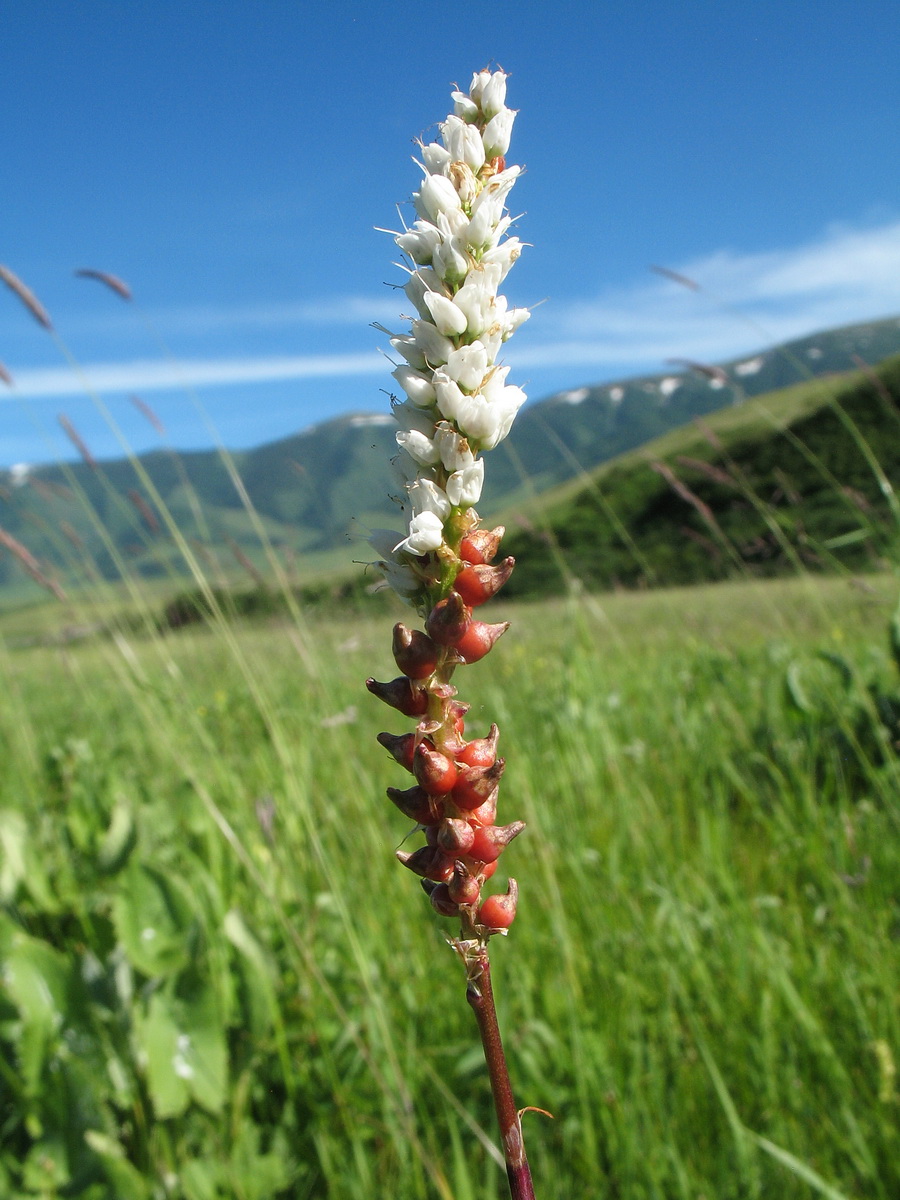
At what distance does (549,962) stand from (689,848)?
0.92 meters

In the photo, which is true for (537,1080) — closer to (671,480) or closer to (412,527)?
(412,527)

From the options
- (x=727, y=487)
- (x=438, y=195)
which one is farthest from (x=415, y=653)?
(x=727, y=487)

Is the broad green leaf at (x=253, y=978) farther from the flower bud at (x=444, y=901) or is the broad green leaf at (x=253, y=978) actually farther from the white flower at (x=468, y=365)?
the white flower at (x=468, y=365)

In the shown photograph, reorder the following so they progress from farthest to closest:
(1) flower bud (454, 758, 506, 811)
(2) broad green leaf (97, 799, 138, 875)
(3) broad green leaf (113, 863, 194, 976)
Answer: (2) broad green leaf (97, 799, 138, 875) → (3) broad green leaf (113, 863, 194, 976) → (1) flower bud (454, 758, 506, 811)

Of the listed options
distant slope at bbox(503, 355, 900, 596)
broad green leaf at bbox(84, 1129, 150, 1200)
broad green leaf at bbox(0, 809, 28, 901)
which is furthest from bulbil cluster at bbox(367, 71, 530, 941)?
distant slope at bbox(503, 355, 900, 596)

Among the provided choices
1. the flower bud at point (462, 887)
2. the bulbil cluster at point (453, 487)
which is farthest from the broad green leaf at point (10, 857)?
the flower bud at point (462, 887)

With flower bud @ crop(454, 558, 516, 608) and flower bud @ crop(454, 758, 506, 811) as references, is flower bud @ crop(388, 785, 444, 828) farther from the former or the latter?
flower bud @ crop(454, 558, 516, 608)

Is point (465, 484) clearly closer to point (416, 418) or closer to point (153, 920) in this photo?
point (416, 418)

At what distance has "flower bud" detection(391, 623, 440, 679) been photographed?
29.2 inches

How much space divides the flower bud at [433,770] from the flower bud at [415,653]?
0.23 feet

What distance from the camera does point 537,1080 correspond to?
7.18 feet

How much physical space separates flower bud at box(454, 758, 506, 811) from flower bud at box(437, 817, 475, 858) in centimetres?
2

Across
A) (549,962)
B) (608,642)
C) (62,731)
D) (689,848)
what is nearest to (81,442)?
(549,962)

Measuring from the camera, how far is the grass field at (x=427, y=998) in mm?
1938
